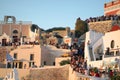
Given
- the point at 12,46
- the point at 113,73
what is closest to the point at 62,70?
the point at 113,73

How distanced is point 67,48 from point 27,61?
6186 millimetres

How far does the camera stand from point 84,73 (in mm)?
42062

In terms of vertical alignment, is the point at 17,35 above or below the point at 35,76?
above

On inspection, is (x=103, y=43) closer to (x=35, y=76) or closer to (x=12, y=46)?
(x=35, y=76)

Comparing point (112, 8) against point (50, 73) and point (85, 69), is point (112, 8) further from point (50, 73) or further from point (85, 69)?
point (85, 69)

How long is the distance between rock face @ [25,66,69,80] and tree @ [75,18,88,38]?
799 inches

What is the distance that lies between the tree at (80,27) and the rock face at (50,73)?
20.3 meters

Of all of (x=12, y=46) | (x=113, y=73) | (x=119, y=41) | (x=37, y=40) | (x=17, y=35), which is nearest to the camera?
(x=113, y=73)

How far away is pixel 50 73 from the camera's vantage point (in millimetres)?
50344

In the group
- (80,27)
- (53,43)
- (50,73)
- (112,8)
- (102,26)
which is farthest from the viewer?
(80,27)

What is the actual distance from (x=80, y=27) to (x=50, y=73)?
22426mm

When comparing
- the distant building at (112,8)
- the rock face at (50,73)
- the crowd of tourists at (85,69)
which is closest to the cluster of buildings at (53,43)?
the distant building at (112,8)

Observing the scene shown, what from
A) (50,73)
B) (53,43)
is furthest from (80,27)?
(50,73)

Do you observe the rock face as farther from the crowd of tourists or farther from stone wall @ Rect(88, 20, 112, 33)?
stone wall @ Rect(88, 20, 112, 33)
